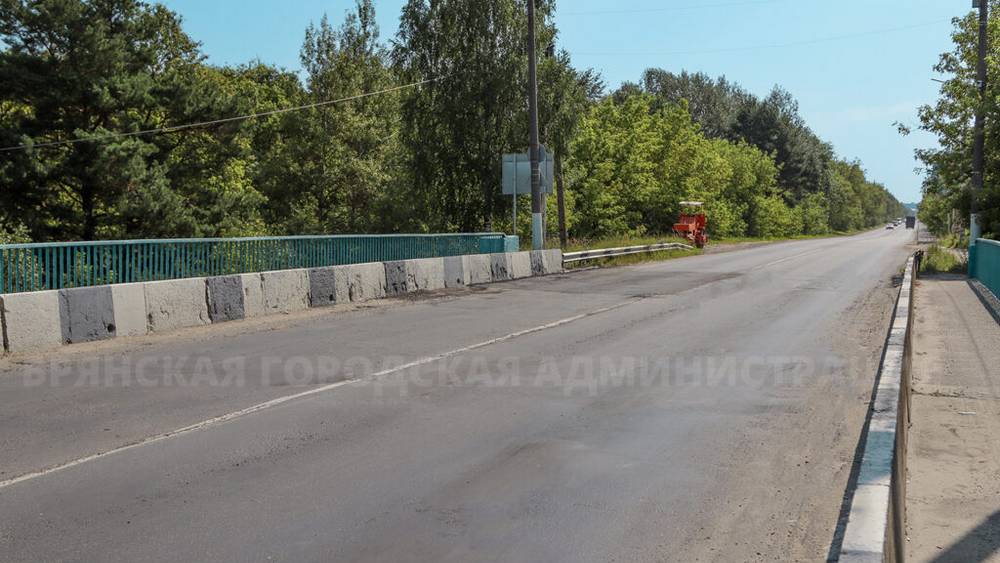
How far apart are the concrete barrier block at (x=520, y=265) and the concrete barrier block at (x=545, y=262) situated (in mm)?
272

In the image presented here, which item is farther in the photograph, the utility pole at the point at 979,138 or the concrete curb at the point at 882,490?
the utility pole at the point at 979,138

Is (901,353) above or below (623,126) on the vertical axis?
below

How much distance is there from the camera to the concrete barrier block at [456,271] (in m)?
20.8

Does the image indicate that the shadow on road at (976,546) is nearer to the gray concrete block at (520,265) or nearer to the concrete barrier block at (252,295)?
the concrete barrier block at (252,295)

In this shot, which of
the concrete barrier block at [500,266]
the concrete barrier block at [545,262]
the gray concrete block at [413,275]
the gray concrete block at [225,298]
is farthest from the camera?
the concrete barrier block at [545,262]

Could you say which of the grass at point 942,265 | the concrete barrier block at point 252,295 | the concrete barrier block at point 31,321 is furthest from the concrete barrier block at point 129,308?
the grass at point 942,265

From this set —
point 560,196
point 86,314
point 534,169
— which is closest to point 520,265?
point 534,169

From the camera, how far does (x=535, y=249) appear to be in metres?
26.8

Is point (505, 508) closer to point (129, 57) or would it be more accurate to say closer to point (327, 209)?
point (129, 57)

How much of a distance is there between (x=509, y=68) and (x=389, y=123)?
615 inches

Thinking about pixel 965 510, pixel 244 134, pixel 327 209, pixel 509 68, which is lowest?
pixel 965 510

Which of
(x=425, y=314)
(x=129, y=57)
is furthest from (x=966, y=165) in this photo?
(x=129, y=57)

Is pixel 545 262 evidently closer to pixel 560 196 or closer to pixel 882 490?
pixel 560 196

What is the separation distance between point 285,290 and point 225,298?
158 cm
